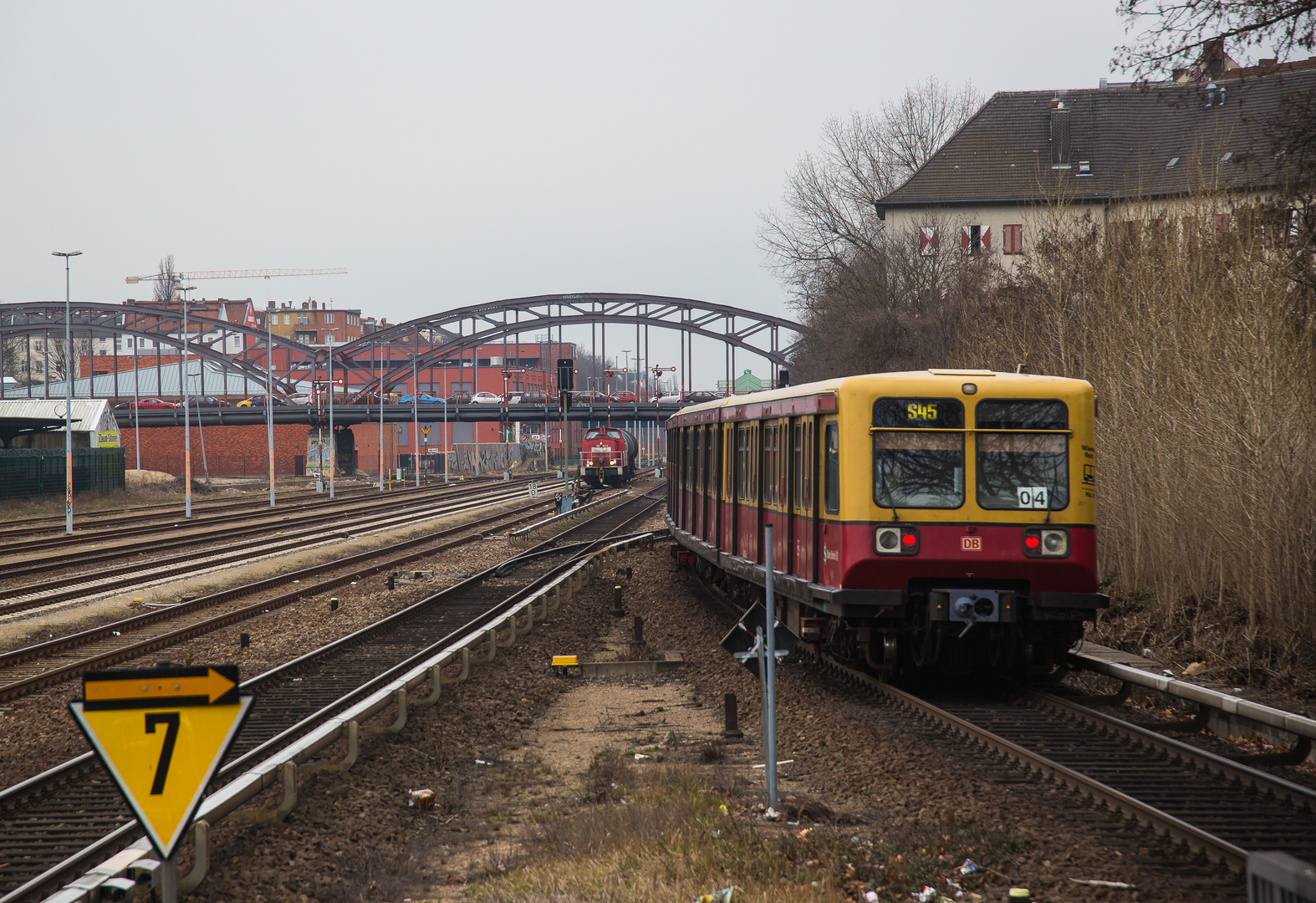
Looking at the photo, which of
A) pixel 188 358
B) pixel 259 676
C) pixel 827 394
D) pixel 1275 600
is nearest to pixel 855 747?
pixel 827 394

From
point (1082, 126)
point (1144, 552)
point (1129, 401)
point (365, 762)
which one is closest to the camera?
point (365, 762)

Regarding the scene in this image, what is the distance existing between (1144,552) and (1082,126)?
4302 centimetres

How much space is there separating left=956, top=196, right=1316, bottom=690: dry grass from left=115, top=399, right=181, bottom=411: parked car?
267 ft

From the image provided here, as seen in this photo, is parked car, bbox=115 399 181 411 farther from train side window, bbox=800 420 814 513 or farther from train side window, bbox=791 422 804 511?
train side window, bbox=800 420 814 513

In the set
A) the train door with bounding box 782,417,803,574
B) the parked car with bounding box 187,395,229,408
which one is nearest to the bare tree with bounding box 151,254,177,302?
the parked car with bounding box 187,395,229,408

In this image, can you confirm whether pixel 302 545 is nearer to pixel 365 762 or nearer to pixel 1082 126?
pixel 365 762

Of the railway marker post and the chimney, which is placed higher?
the chimney

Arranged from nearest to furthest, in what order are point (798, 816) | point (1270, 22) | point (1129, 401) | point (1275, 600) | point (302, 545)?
1. point (798, 816)
2. point (1270, 22)
3. point (1275, 600)
4. point (1129, 401)
5. point (302, 545)

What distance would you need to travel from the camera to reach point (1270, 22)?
10.7 metres

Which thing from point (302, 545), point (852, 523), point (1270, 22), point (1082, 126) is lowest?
point (302, 545)

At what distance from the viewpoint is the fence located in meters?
45.8

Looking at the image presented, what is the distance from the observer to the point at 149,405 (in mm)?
94125

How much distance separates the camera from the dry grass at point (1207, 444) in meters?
11.6

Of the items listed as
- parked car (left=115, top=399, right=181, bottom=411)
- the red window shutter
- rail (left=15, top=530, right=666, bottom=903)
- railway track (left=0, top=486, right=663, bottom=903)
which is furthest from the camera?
parked car (left=115, top=399, right=181, bottom=411)
